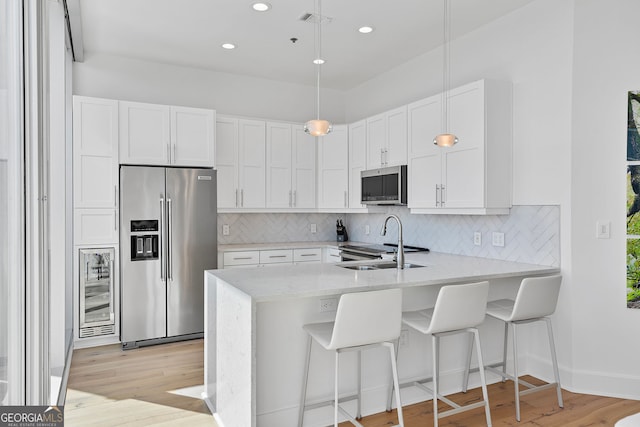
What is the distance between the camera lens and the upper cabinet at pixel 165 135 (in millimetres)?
4078

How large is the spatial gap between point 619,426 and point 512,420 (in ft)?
3.72

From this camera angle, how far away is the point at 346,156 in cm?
507

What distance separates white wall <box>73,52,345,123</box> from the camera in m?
4.43

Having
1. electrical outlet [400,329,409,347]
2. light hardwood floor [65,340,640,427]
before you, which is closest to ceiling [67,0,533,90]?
electrical outlet [400,329,409,347]

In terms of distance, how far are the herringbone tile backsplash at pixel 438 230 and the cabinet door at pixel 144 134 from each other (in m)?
1.15

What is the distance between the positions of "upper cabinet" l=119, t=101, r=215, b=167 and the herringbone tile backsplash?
969 millimetres

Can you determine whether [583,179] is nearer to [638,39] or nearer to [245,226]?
[638,39]

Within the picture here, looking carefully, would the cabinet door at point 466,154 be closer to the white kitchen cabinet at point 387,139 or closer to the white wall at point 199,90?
the white kitchen cabinet at point 387,139

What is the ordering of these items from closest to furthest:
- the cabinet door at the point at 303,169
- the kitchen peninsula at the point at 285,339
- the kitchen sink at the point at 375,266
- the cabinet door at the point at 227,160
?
the kitchen peninsula at the point at 285,339, the kitchen sink at the point at 375,266, the cabinet door at the point at 227,160, the cabinet door at the point at 303,169

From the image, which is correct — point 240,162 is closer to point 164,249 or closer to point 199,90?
point 199,90

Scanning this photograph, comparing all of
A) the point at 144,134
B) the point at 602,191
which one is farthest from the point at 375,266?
the point at 144,134

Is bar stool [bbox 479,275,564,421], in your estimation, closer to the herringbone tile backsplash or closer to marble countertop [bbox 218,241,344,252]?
the herringbone tile backsplash

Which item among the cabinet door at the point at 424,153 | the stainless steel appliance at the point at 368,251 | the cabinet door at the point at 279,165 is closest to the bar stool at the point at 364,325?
the cabinet door at the point at 424,153

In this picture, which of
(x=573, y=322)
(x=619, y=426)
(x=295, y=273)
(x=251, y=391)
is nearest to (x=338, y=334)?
(x=251, y=391)
